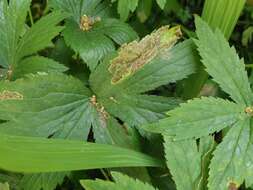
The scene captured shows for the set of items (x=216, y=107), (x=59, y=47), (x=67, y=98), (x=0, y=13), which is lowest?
(x=216, y=107)

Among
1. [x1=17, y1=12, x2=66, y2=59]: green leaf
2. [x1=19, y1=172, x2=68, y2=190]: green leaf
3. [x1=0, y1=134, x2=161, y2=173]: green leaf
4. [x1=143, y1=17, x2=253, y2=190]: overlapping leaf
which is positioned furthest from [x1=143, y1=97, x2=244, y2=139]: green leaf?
[x1=17, y1=12, x2=66, y2=59]: green leaf

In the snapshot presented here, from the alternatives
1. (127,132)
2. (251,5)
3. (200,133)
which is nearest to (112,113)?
(127,132)

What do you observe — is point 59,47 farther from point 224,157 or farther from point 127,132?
point 224,157

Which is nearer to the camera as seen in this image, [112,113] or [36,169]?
[36,169]

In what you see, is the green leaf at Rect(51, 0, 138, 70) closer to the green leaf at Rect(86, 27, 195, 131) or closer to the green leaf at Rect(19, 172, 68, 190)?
the green leaf at Rect(86, 27, 195, 131)

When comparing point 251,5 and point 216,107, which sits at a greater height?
point 251,5

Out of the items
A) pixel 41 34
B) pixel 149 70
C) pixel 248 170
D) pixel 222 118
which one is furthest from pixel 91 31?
pixel 248 170

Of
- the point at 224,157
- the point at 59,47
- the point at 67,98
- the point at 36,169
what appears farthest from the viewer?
the point at 59,47

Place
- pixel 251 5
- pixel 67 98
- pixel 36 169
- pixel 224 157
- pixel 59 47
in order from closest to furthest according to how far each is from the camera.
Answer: pixel 36 169, pixel 224 157, pixel 67 98, pixel 59 47, pixel 251 5

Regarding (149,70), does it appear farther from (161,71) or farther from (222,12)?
(222,12)
